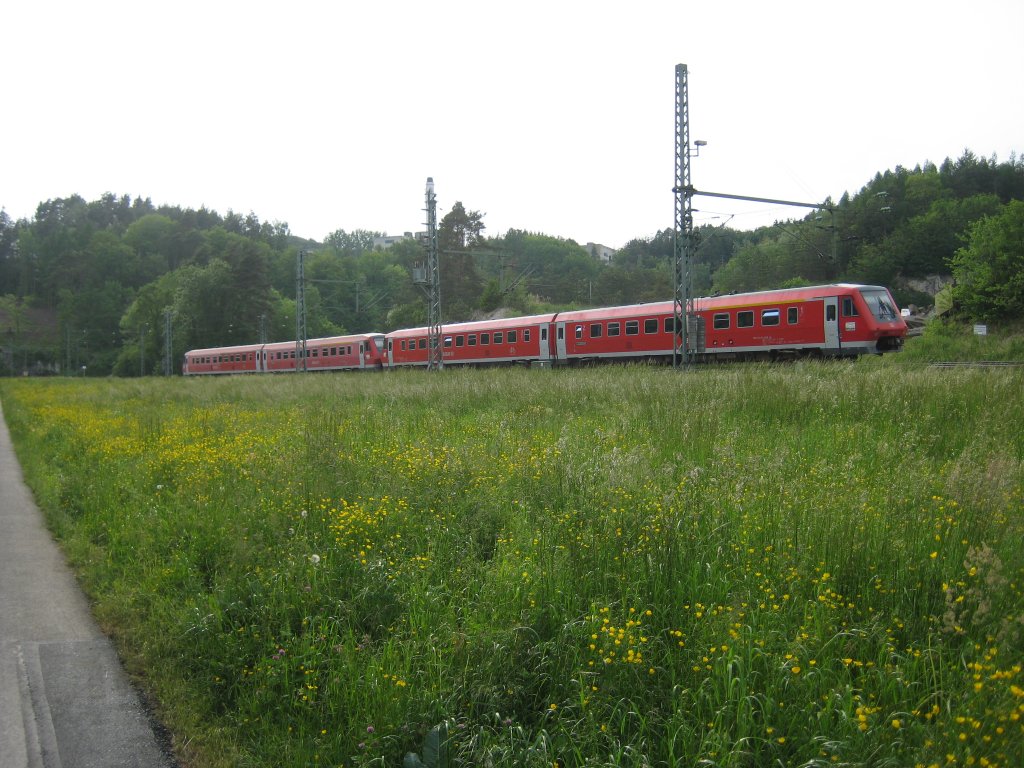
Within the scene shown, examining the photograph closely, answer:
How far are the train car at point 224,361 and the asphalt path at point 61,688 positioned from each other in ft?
164

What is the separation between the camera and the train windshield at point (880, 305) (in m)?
22.1

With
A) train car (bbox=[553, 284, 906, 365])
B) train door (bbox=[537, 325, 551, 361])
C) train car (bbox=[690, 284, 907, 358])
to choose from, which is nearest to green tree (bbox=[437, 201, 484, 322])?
train door (bbox=[537, 325, 551, 361])

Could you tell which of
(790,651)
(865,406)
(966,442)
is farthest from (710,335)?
(790,651)

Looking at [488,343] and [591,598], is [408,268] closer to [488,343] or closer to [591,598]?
[488,343]

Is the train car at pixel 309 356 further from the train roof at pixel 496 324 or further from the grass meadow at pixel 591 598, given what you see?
the grass meadow at pixel 591 598

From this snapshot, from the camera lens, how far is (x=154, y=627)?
4.68m

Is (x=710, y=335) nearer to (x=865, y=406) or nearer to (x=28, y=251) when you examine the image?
(x=865, y=406)

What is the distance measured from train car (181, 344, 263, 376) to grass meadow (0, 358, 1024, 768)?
49532mm

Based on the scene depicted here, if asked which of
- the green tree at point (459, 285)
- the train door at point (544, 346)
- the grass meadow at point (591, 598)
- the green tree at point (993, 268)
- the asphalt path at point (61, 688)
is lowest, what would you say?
the asphalt path at point (61, 688)

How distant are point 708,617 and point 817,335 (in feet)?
70.0

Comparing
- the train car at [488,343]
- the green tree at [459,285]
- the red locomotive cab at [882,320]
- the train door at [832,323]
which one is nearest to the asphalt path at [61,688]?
the train door at [832,323]

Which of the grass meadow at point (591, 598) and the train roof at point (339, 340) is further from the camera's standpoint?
the train roof at point (339, 340)

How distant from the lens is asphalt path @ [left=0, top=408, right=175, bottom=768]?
3.42 meters

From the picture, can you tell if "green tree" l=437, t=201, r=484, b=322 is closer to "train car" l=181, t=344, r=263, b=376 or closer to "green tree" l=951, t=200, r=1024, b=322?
"train car" l=181, t=344, r=263, b=376
